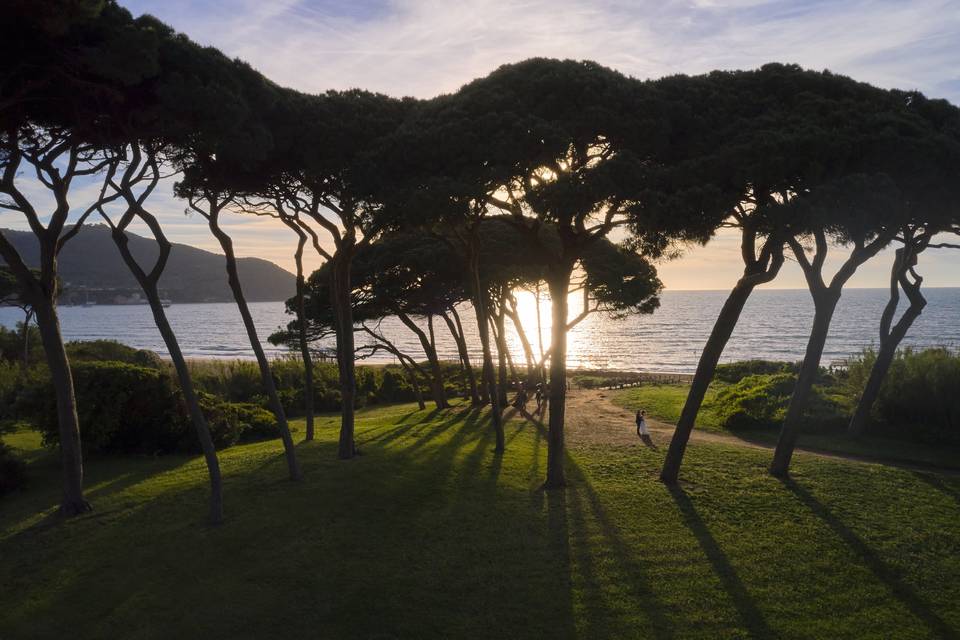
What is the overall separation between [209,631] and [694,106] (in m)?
10.2

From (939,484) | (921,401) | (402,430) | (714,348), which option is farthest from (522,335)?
(939,484)

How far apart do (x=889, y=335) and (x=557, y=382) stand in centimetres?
1050

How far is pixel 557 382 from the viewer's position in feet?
36.9

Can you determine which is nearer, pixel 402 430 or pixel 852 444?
pixel 852 444

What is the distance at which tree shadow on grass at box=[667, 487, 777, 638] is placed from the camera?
22.2 ft

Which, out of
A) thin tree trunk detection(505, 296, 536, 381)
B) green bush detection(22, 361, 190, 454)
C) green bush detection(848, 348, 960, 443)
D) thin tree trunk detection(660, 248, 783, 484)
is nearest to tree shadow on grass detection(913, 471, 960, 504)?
green bush detection(848, 348, 960, 443)

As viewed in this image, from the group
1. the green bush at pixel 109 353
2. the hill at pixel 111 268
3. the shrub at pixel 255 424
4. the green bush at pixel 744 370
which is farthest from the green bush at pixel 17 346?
the hill at pixel 111 268

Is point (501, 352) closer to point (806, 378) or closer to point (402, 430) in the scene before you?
point (402, 430)

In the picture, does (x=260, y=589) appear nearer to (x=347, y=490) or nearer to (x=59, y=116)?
(x=347, y=490)

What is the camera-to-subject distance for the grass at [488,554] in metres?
6.92

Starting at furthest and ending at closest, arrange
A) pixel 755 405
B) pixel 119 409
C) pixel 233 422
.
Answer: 1. pixel 755 405
2. pixel 233 422
3. pixel 119 409

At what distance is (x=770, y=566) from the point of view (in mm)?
8195

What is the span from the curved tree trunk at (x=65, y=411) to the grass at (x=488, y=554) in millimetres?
453

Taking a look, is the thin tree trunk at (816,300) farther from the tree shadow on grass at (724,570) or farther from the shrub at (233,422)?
the shrub at (233,422)
